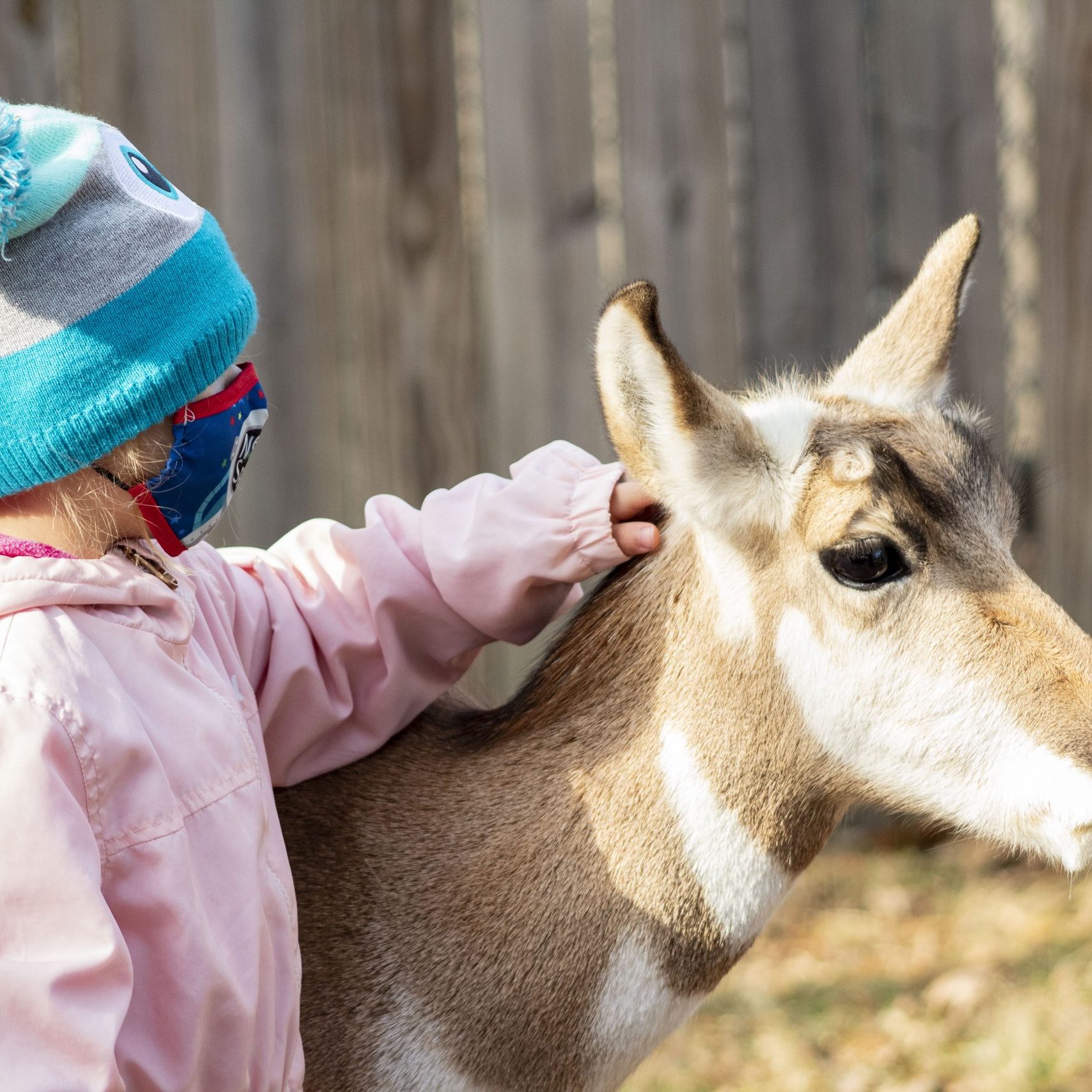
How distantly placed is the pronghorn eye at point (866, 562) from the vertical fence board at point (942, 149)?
2.47 meters

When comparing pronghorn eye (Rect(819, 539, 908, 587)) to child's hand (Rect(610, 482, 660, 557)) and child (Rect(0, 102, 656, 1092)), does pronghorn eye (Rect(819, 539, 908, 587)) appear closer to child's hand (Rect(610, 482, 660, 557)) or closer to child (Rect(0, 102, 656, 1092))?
child's hand (Rect(610, 482, 660, 557))

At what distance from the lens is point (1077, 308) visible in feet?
14.2

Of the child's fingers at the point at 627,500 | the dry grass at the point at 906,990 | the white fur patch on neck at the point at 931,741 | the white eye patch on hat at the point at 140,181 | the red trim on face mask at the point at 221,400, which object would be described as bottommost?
the dry grass at the point at 906,990

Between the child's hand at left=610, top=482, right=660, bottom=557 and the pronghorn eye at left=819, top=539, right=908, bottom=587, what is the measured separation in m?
0.33

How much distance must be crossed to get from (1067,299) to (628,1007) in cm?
311

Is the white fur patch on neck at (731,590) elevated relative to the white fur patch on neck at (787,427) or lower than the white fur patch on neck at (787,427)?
lower

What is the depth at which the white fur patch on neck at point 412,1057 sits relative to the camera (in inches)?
→ 82.8

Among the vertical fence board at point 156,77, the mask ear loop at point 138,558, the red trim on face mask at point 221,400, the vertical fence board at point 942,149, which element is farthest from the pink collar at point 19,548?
the vertical fence board at point 942,149

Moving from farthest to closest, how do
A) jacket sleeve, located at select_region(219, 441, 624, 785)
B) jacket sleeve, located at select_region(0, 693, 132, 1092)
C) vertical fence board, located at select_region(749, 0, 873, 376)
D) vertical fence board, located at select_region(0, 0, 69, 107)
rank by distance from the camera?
vertical fence board, located at select_region(749, 0, 873, 376) < vertical fence board, located at select_region(0, 0, 69, 107) < jacket sleeve, located at select_region(219, 441, 624, 785) < jacket sleeve, located at select_region(0, 693, 132, 1092)

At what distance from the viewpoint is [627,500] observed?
7.41 ft

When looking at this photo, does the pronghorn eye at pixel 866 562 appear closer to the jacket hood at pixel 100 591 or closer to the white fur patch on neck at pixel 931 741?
the white fur patch on neck at pixel 931 741

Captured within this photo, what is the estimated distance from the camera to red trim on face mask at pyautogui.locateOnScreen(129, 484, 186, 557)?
1886 mm

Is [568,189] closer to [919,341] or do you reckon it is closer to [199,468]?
[919,341]

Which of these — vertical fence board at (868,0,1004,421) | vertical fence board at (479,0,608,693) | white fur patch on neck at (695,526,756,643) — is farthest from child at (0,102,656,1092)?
vertical fence board at (868,0,1004,421)
